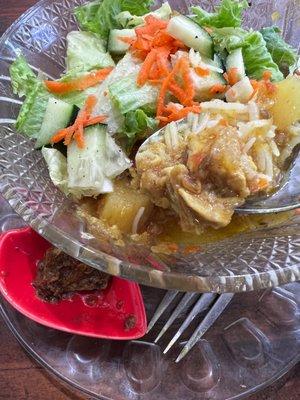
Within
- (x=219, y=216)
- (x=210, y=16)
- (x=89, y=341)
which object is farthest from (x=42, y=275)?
(x=210, y=16)

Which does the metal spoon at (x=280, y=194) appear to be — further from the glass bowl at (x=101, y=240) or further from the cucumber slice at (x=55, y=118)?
the cucumber slice at (x=55, y=118)

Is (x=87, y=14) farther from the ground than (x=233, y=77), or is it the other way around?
(x=87, y=14)

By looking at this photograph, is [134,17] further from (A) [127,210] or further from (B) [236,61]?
(A) [127,210]

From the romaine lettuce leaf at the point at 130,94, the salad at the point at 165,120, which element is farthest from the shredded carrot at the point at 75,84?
the romaine lettuce leaf at the point at 130,94

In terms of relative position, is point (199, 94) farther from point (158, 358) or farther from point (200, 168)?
point (158, 358)

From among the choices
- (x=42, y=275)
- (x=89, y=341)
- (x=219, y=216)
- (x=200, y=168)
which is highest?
(x=200, y=168)

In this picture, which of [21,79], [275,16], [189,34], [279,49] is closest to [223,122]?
[189,34]

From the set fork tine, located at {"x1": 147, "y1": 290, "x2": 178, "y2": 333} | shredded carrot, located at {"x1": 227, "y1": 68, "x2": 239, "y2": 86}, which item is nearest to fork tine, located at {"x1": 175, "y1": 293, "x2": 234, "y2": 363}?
fork tine, located at {"x1": 147, "y1": 290, "x2": 178, "y2": 333}
